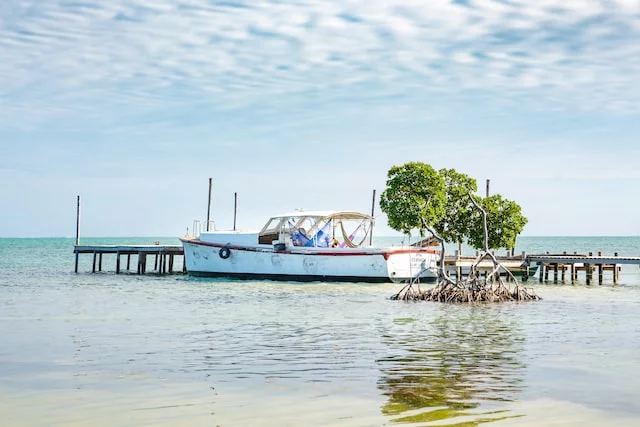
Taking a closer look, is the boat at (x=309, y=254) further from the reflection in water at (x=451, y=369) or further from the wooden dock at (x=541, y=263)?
the reflection in water at (x=451, y=369)

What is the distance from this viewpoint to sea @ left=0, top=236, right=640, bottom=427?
10.5m

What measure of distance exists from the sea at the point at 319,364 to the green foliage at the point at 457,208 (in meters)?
12.7

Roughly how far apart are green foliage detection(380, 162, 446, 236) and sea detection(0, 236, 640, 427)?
7.49 meters

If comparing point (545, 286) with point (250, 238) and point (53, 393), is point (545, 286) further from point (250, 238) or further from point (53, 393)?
point (53, 393)

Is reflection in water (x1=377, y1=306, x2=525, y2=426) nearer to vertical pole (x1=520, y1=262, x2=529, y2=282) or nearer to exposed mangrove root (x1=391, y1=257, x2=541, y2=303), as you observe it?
exposed mangrove root (x1=391, y1=257, x2=541, y2=303)

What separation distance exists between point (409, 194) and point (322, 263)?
6626mm

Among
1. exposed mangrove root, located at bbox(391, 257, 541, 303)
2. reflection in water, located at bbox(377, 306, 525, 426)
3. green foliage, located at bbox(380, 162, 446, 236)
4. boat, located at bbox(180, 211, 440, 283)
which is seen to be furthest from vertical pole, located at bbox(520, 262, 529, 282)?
reflection in water, located at bbox(377, 306, 525, 426)

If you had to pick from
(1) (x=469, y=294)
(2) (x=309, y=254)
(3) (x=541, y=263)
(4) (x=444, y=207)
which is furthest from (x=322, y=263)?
(3) (x=541, y=263)

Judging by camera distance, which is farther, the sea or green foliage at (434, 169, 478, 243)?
green foliage at (434, 169, 478, 243)

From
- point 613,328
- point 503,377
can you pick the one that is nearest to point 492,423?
point 503,377

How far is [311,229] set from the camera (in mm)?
40156

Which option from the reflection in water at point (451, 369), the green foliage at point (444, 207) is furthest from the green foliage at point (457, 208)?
the reflection in water at point (451, 369)

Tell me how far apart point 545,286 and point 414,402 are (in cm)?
2915

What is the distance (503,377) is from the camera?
42.8 feet
